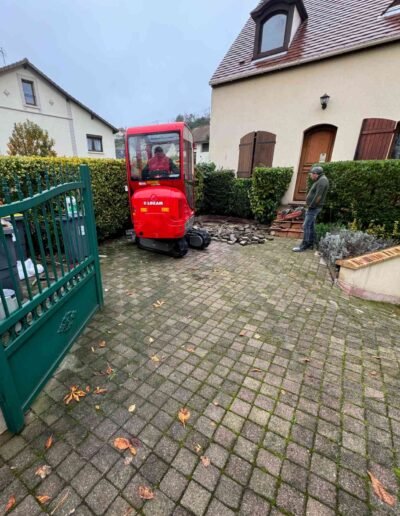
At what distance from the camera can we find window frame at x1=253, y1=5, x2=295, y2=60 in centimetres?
757

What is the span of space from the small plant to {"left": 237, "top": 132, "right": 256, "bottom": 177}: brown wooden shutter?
480cm

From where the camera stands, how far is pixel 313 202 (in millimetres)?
4945

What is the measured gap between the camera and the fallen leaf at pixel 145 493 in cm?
129

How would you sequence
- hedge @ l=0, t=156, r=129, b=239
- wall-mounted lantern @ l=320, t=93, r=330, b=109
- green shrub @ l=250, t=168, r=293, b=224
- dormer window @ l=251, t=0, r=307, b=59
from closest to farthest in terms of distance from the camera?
hedge @ l=0, t=156, r=129, b=239 → wall-mounted lantern @ l=320, t=93, r=330, b=109 → green shrub @ l=250, t=168, r=293, b=224 → dormer window @ l=251, t=0, r=307, b=59

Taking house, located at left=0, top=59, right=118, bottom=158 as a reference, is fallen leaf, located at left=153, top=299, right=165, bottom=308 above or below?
below

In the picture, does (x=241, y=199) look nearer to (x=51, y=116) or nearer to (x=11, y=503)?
(x=11, y=503)

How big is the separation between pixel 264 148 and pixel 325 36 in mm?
3479

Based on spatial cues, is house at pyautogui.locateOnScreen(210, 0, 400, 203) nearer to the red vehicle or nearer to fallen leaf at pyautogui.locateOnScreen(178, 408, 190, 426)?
the red vehicle

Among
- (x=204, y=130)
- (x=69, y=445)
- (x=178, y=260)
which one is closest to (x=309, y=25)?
(x=178, y=260)

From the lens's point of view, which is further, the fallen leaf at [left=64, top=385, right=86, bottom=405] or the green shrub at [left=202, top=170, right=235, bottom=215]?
the green shrub at [left=202, top=170, right=235, bottom=215]

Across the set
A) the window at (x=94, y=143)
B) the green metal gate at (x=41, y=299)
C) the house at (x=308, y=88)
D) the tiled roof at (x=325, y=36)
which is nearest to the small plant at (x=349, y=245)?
the house at (x=308, y=88)

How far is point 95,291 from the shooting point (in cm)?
289

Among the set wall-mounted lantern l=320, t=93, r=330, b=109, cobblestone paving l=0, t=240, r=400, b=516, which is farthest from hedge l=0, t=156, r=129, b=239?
wall-mounted lantern l=320, t=93, r=330, b=109

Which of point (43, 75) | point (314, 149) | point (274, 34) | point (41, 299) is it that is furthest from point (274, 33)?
point (43, 75)
